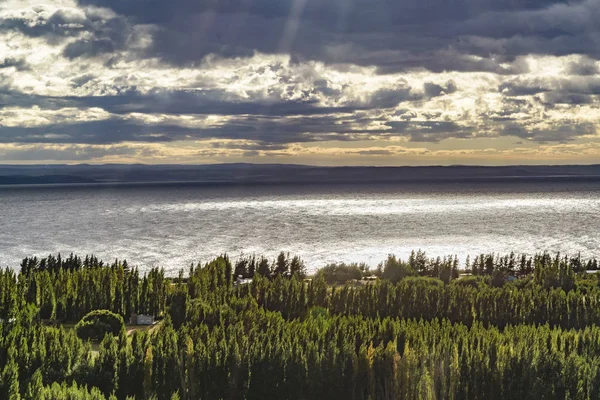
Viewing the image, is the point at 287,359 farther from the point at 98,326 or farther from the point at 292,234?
the point at 292,234

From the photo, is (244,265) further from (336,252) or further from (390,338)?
(390,338)

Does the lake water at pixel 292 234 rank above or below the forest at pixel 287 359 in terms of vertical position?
below

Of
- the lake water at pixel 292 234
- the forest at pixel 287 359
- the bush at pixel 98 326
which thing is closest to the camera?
the forest at pixel 287 359

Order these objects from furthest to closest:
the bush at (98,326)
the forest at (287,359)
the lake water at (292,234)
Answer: the lake water at (292,234) < the bush at (98,326) < the forest at (287,359)

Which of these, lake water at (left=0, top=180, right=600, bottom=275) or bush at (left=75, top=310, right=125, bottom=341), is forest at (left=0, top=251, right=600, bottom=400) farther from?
lake water at (left=0, top=180, right=600, bottom=275)

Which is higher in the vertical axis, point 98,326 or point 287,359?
point 287,359

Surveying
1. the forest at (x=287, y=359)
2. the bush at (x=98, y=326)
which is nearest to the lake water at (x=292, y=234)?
the bush at (x=98, y=326)

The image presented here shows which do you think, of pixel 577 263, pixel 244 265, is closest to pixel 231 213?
pixel 244 265

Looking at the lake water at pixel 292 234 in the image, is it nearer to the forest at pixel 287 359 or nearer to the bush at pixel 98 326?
the bush at pixel 98 326

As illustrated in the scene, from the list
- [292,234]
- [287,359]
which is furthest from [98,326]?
[292,234]
